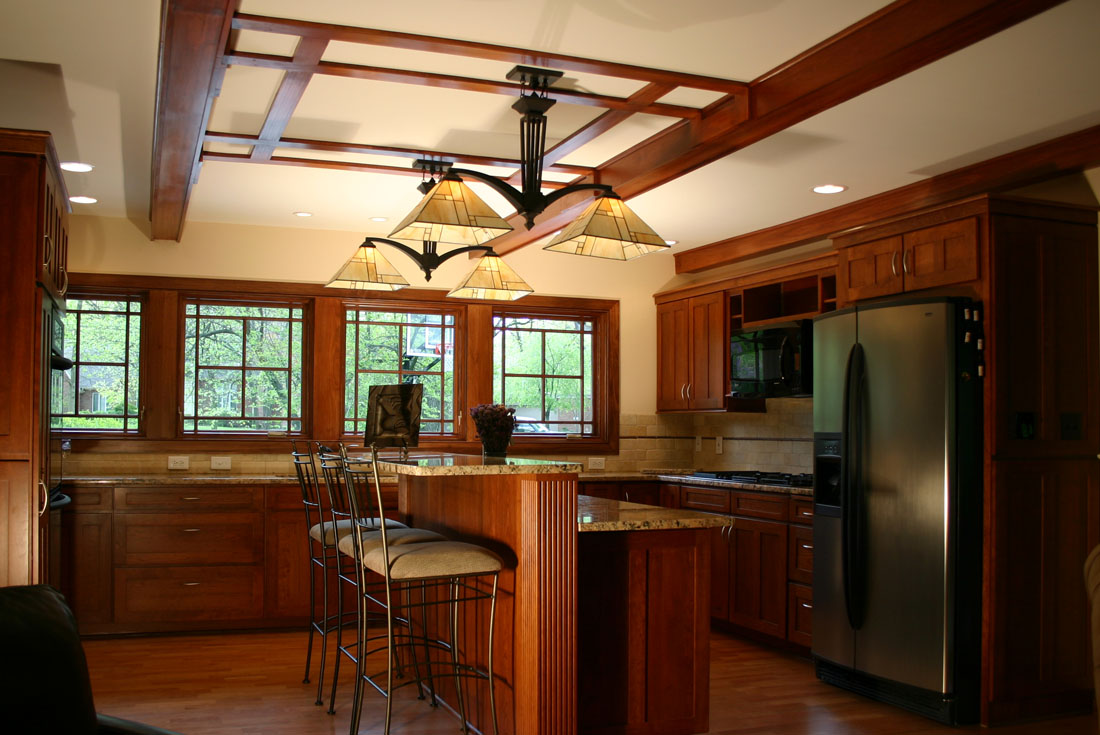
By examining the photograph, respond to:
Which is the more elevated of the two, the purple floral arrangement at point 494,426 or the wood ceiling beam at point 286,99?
the wood ceiling beam at point 286,99

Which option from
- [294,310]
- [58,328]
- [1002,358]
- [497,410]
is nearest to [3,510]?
[58,328]

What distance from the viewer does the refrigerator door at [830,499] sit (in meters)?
4.57

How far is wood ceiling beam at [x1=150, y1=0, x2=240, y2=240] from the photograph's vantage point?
277cm

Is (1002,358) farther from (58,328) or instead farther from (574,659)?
(58,328)

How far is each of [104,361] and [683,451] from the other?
4.02 metres

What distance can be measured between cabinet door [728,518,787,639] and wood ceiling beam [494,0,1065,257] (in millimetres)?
2099

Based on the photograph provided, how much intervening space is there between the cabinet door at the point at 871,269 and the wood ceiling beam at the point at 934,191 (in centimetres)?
37

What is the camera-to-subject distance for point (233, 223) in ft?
20.9

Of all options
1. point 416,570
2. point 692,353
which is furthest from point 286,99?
point 692,353

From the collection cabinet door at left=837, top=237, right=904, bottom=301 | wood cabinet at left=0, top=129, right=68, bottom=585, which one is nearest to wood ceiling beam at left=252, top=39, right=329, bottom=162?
wood cabinet at left=0, top=129, right=68, bottom=585

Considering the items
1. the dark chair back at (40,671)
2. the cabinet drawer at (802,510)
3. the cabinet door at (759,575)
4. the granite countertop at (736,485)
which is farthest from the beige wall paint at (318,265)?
the dark chair back at (40,671)

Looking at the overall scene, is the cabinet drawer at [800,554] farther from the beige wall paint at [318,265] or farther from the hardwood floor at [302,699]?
the beige wall paint at [318,265]

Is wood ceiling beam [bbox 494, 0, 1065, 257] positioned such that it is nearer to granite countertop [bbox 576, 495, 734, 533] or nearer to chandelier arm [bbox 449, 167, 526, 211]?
chandelier arm [bbox 449, 167, 526, 211]

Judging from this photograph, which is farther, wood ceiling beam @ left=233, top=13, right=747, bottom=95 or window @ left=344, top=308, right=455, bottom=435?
window @ left=344, top=308, right=455, bottom=435
